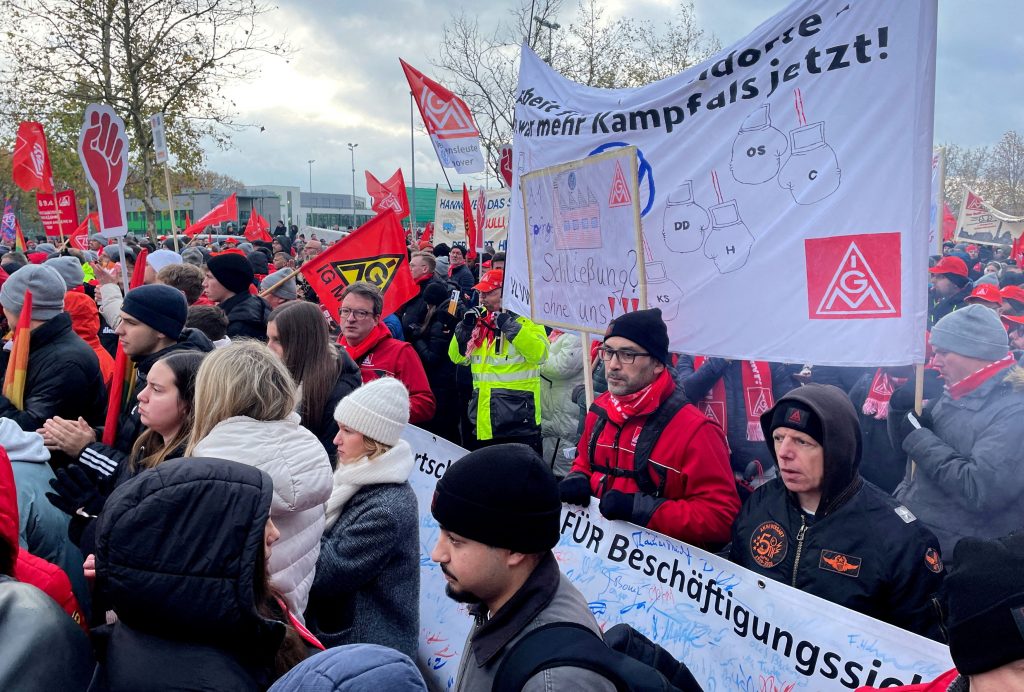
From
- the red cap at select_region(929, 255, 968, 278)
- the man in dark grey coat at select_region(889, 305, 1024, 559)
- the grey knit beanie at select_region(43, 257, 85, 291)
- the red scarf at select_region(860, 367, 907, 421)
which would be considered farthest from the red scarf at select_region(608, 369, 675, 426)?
the red cap at select_region(929, 255, 968, 278)

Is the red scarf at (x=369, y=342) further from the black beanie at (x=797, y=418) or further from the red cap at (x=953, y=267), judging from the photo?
the red cap at (x=953, y=267)

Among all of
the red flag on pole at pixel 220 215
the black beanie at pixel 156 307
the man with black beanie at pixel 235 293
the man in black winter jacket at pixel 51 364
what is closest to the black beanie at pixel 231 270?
the man with black beanie at pixel 235 293

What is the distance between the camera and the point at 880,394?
5.16 meters

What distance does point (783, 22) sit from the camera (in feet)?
11.8

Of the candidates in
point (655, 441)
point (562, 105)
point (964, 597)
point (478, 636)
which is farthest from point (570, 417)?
point (964, 597)

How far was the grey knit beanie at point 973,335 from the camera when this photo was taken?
3777 mm

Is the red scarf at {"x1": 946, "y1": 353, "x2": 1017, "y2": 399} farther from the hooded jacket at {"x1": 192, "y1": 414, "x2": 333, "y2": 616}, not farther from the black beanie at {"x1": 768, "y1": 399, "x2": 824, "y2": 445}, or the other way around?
the hooded jacket at {"x1": 192, "y1": 414, "x2": 333, "y2": 616}

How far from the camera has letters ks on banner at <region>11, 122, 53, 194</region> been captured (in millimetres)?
13195

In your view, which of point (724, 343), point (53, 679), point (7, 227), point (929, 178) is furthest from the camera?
point (7, 227)

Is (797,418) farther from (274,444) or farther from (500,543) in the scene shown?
(274,444)

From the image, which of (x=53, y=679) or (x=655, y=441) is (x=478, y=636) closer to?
(x=53, y=679)

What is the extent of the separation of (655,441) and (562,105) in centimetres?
243

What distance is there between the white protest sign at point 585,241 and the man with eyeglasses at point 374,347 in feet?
3.11

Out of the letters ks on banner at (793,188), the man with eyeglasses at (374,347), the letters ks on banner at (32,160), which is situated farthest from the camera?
the letters ks on banner at (32,160)
